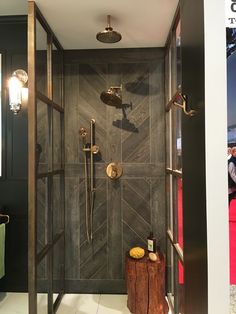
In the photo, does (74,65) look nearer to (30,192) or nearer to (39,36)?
(39,36)

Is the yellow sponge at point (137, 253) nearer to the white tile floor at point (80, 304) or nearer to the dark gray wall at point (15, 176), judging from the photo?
the white tile floor at point (80, 304)

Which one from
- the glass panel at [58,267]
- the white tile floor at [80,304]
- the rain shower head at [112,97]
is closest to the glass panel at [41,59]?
the rain shower head at [112,97]

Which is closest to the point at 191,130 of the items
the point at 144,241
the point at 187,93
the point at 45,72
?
the point at 187,93

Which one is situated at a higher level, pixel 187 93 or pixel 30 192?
pixel 187 93

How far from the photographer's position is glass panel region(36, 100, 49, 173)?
2053 millimetres

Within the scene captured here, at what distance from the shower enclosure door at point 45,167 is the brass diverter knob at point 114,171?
0.47 m

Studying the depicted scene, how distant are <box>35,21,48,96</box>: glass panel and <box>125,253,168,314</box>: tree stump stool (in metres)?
1.68

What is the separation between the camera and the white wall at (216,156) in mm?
1046

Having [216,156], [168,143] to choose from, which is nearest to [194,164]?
[216,156]

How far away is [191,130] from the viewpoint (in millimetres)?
1331

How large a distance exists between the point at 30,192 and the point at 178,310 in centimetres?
146

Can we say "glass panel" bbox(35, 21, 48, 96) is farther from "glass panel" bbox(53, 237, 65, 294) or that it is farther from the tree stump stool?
the tree stump stool

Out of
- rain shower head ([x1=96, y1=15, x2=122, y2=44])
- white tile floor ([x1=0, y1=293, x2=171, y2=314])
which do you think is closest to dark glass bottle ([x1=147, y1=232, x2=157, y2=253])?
white tile floor ([x1=0, y1=293, x2=171, y2=314])

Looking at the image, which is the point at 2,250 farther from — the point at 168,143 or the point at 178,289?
the point at 168,143
